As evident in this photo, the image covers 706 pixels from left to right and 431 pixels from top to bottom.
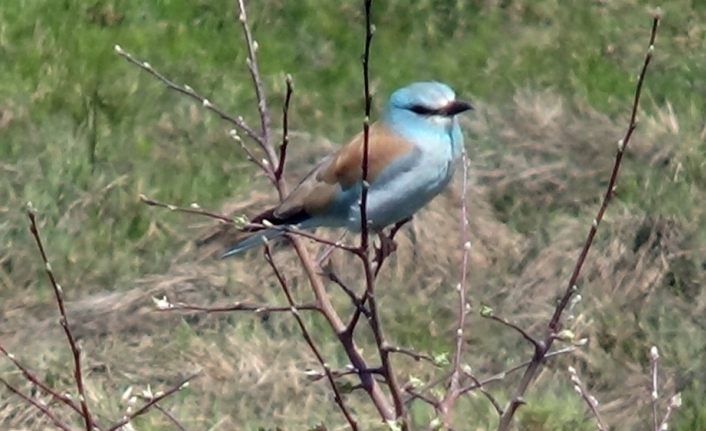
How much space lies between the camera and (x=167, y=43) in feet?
24.5

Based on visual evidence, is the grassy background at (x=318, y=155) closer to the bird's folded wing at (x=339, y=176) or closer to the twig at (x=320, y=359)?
the bird's folded wing at (x=339, y=176)

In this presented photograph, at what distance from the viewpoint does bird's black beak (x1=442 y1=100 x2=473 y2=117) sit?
2.93 m

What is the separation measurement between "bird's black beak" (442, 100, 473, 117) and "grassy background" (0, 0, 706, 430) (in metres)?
1.60

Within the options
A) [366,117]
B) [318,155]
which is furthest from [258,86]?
[318,155]

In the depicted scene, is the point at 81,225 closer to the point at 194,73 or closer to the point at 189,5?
the point at 194,73

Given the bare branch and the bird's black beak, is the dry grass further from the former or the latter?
the bare branch

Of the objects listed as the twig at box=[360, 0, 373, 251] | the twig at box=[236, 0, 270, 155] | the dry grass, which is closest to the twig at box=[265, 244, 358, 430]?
the twig at box=[360, 0, 373, 251]

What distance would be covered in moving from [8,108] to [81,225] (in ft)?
3.17

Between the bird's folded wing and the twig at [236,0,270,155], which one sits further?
the bird's folded wing

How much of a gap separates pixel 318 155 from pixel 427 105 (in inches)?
119

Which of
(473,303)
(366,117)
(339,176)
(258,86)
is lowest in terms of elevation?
(473,303)

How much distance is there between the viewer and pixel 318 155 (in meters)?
6.02

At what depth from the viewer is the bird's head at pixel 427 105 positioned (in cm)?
298

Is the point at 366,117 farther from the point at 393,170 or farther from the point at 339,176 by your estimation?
the point at 339,176
